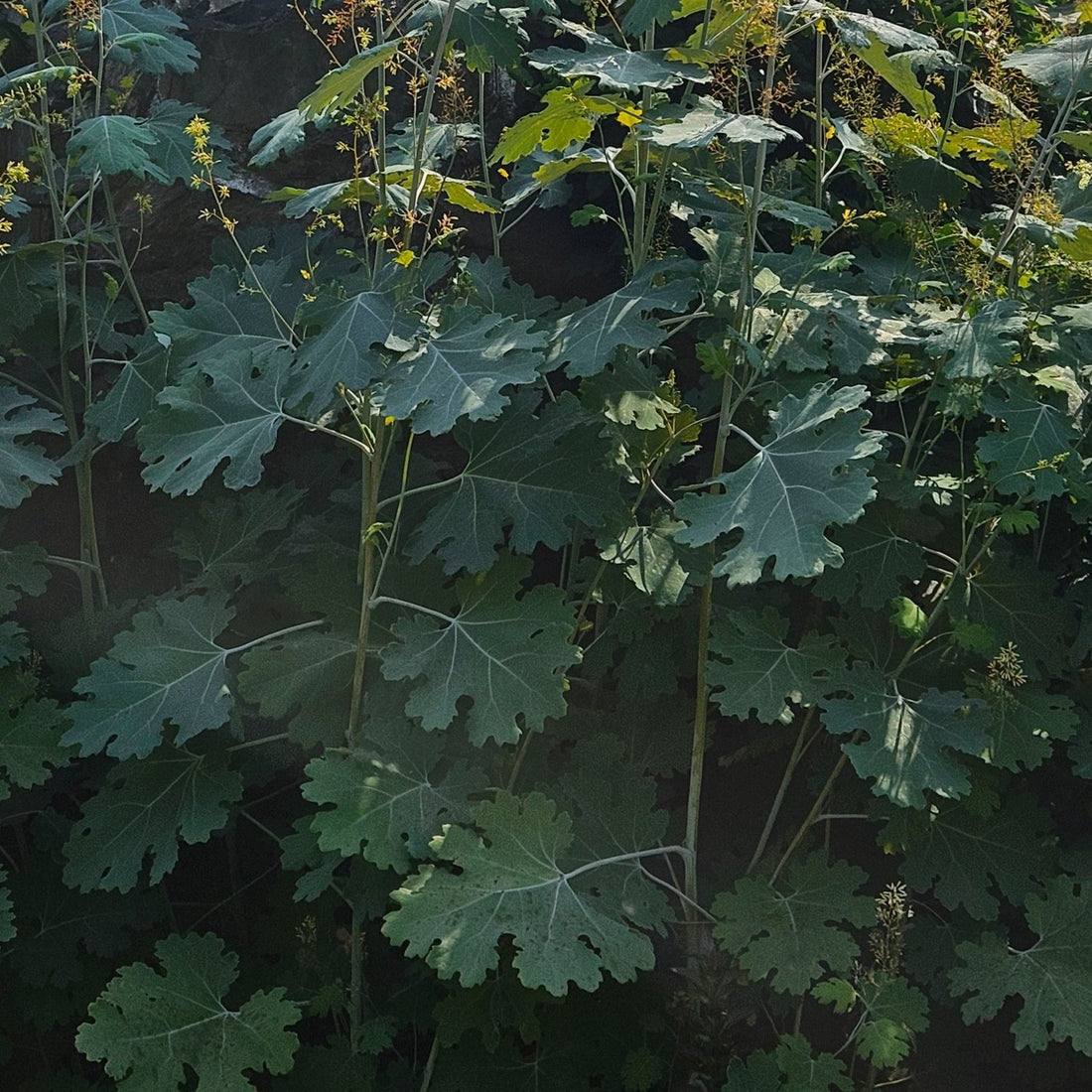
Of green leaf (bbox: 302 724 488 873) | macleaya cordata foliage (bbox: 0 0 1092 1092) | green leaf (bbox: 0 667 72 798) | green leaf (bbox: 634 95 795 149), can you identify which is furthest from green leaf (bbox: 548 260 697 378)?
green leaf (bbox: 0 667 72 798)

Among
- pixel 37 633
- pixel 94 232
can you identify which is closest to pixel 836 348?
pixel 94 232

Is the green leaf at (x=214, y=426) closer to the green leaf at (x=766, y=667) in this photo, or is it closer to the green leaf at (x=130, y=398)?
the green leaf at (x=130, y=398)

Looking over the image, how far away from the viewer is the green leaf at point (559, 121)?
205 cm

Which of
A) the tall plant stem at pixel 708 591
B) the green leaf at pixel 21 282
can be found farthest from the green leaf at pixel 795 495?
the green leaf at pixel 21 282

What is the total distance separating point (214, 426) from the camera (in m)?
2.10

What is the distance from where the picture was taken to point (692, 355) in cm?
295

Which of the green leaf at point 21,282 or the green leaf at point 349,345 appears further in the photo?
the green leaf at point 21,282

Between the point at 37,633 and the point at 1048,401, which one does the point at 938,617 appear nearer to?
the point at 1048,401

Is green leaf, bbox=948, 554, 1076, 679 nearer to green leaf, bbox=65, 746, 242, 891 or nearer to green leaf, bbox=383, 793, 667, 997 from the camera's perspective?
green leaf, bbox=383, 793, 667, 997

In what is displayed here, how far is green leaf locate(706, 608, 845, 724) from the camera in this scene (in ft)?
6.53

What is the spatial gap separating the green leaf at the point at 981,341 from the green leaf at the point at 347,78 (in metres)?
1.01

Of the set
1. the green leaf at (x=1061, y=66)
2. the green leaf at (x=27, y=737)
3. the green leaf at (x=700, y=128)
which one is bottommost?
the green leaf at (x=27, y=737)

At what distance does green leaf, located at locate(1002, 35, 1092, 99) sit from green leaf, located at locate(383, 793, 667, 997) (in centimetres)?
147

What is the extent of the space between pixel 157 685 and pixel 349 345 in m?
0.70
